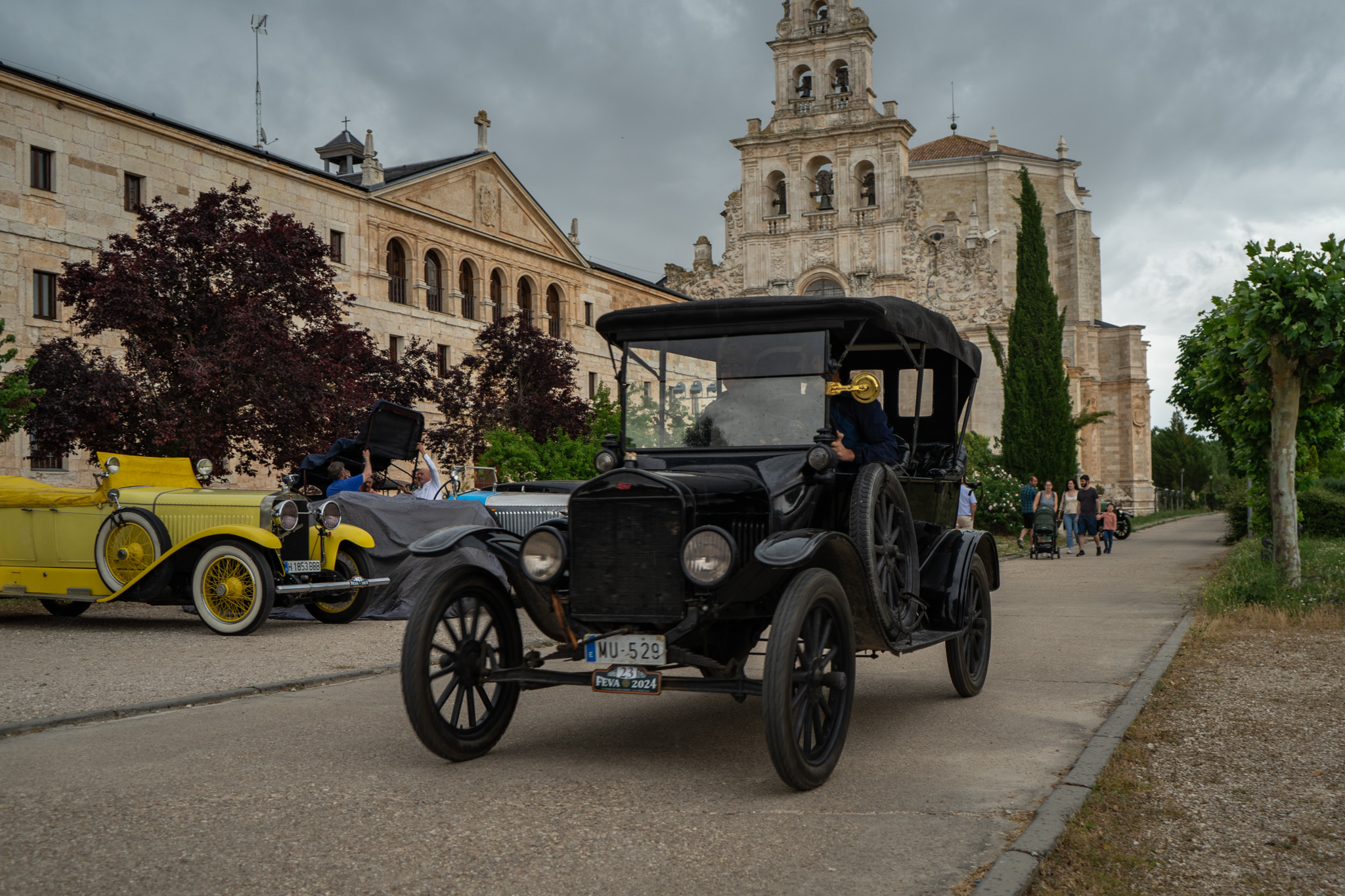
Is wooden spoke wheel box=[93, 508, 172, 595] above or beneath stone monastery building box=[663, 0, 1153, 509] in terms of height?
beneath

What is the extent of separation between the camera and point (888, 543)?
6.18m

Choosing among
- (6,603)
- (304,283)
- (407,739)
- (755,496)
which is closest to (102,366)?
(304,283)

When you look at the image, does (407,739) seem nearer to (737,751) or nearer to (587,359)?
(737,751)

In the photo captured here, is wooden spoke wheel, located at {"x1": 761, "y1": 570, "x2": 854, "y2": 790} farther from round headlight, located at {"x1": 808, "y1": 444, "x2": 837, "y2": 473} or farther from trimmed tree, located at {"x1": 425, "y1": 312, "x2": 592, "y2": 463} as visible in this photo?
trimmed tree, located at {"x1": 425, "y1": 312, "x2": 592, "y2": 463}

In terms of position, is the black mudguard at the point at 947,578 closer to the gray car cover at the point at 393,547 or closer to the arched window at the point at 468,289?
the gray car cover at the point at 393,547

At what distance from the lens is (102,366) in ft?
59.0

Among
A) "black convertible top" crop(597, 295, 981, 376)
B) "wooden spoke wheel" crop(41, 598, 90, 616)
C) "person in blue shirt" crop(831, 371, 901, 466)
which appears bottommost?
"wooden spoke wheel" crop(41, 598, 90, 616)

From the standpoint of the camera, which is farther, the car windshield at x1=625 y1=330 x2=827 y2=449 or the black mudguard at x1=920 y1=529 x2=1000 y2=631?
the black mudguard at x1=920 y1=529 x2=1000 y2=631

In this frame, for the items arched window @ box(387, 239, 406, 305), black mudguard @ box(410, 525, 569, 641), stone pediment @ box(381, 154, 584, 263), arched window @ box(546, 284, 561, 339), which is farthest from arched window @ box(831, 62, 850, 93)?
black mudguard @ box(410, 525, 569, 641)

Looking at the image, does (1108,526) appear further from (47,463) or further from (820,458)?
(47,463)

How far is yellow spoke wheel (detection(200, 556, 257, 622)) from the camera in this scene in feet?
35.7

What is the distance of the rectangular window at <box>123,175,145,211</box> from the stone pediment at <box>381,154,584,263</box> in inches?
362

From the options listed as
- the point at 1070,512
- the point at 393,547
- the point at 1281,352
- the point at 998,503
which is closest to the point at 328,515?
the point at 393,547

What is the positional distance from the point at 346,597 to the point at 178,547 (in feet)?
6.08
